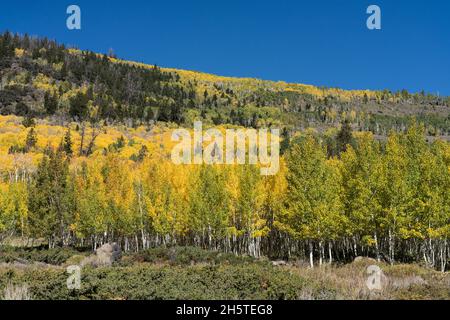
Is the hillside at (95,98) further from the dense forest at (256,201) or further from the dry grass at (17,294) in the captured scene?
the dry grass at (17,294)

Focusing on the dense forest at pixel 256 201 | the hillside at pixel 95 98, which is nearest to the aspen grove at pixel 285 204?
the dense forest at pixel 256 201

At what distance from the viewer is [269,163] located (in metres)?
52.6

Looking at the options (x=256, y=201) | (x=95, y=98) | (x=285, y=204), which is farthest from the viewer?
(x=95, y=98)

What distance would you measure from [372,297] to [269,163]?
3933 cm

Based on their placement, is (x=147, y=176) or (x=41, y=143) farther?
(x=41, y=143)

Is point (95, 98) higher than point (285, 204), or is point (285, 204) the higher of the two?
point (95, 98)

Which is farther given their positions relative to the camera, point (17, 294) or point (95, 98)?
point (95, 98)

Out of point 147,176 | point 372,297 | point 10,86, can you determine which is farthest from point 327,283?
point 10,86

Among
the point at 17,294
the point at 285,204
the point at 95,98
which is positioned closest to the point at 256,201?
the point at 285,204

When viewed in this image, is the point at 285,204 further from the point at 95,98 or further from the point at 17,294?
the point at 95,98

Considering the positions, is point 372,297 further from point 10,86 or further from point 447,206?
point 10,86

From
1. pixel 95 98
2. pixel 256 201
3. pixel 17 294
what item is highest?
pixel 95 98

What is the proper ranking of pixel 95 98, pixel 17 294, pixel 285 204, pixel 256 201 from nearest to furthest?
pixel 17 294
pixel 285 204
pixel 256 201
pixel 95 98

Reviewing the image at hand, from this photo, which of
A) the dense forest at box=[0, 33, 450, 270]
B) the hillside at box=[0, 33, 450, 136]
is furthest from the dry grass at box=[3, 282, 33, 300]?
the hillside at box=[0, 33, 450, 136]
